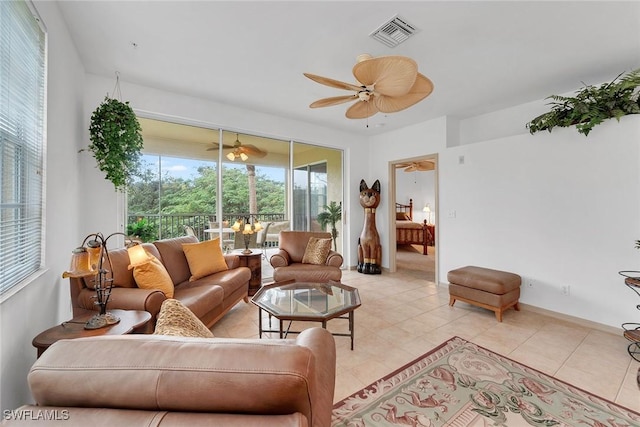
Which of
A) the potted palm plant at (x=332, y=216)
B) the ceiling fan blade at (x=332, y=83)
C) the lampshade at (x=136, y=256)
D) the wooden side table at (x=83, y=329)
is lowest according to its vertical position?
the wooden side table at (x=83, y=329)

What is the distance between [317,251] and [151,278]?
2.15 metres

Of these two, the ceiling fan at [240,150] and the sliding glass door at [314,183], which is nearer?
the ceiling fan at [240,150]

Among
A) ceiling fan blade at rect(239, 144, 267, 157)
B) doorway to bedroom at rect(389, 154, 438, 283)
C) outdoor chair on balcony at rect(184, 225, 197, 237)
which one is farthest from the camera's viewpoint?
doorway to bedroom at rect(389, 154, 438, 283)

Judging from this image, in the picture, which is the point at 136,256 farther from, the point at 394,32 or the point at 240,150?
the point at 394,32

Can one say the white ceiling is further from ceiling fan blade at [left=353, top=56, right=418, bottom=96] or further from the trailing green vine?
ceiling fan blade at [left=353, top=56, right=418, bottom=96]

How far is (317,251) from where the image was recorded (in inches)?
154

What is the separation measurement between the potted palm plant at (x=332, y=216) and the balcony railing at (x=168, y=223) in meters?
1.65

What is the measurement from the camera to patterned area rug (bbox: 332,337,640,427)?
Answer: 5.33 feet

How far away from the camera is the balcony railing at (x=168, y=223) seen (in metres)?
3.54

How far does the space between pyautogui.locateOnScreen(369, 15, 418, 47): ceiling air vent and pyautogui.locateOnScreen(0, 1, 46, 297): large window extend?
239 centimetres

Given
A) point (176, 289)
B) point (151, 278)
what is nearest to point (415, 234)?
point (176, 289)

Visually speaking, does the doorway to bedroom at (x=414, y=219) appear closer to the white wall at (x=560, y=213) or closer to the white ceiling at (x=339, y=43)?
the white wall at (x=560, y=213)

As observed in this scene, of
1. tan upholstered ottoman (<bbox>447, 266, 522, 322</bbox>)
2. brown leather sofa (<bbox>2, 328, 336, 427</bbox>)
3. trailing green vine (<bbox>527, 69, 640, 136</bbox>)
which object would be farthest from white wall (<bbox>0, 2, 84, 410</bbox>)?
trailing green vine (<bbox>527, 69, 640, 136</bbox>)

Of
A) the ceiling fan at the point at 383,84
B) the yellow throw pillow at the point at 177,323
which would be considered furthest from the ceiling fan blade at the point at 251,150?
the yellow throw pillow at the point at 177,323
